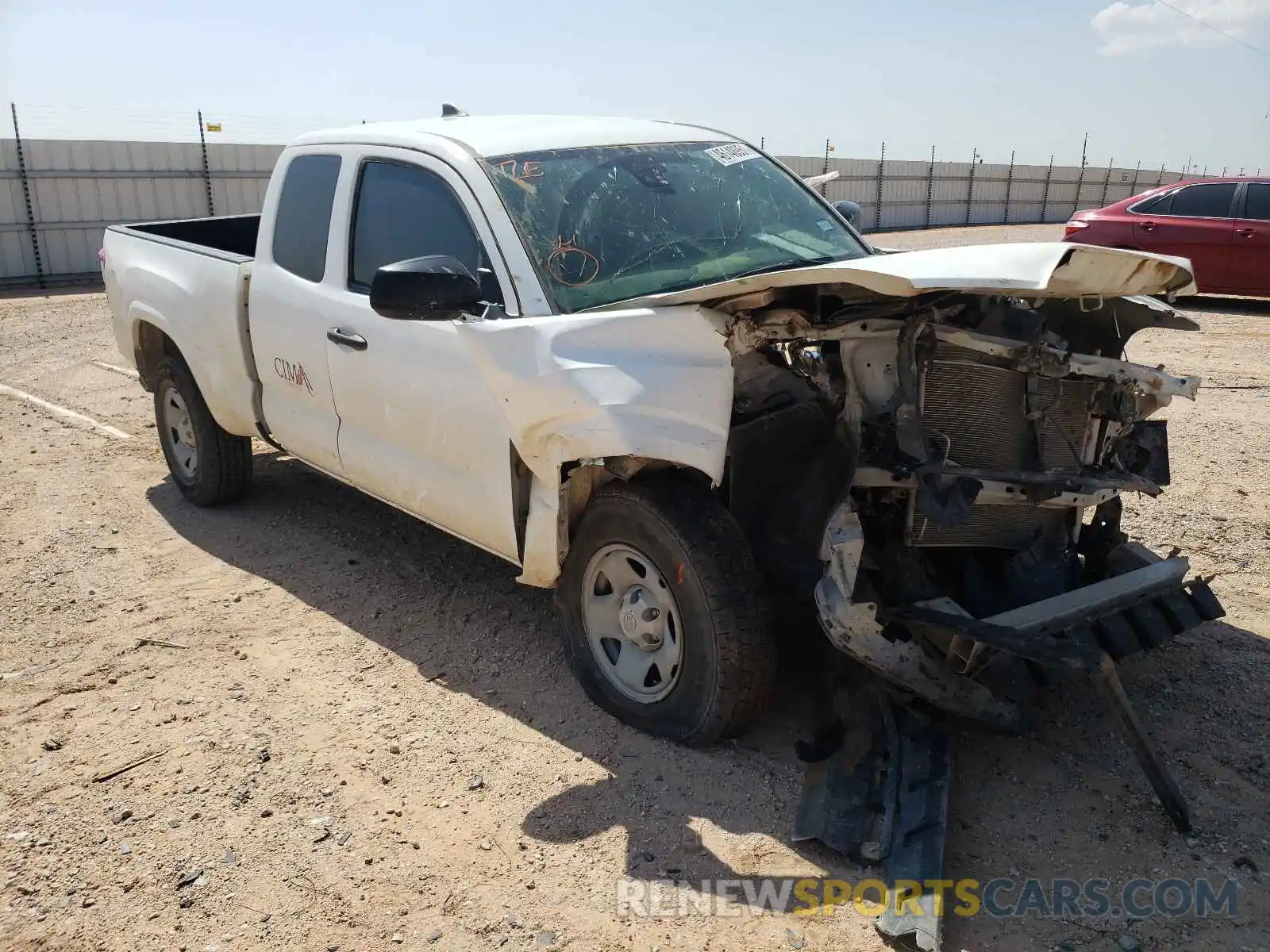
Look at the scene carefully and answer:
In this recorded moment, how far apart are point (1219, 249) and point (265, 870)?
12770 mm

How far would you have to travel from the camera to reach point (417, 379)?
4.06m

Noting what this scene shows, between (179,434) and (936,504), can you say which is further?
(179,434)

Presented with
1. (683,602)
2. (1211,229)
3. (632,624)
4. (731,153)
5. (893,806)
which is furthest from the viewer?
(1211,229)

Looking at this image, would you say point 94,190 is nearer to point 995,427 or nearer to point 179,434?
point 179,434

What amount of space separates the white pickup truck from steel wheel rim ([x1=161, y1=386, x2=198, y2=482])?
6.31 ft

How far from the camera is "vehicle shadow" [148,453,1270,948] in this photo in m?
3.04

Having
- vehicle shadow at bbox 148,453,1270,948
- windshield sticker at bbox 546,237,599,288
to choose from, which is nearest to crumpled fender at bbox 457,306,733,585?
windshield sticker at bbox 546,237,599,288

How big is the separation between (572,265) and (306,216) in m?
1.69

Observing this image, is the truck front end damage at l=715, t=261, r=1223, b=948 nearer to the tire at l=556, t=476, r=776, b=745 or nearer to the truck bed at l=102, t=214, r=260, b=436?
the tire at l=556, t=476, r=776, b=745

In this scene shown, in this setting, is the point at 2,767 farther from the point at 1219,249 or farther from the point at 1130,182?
the point at 1130,182

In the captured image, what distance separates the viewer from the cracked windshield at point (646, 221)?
384 cm

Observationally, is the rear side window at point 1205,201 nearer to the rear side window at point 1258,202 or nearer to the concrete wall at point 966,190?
the rear side window at point 1258,202

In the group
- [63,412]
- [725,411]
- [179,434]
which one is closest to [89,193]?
[63,412]

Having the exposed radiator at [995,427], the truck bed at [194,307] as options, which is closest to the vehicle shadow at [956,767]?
the exposed radiator at [995,427]
